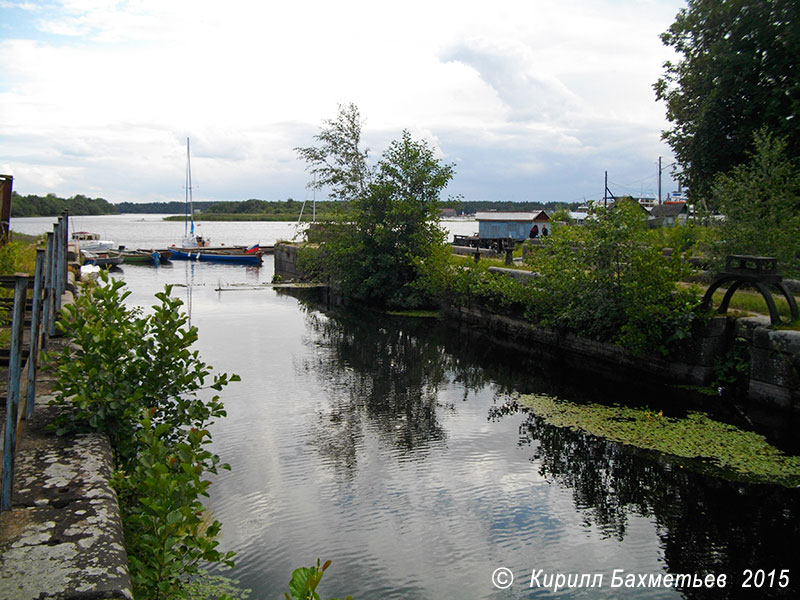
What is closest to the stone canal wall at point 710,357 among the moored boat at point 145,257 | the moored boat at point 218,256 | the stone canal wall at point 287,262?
the stone canal wall at point 287,262

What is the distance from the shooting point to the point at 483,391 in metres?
12.3

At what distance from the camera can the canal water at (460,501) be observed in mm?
5801

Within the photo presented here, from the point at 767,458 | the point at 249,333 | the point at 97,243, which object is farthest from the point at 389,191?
the point at 97,243

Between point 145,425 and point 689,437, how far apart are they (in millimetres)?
7716

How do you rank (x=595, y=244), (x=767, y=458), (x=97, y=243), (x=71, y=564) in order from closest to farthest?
(x=71, y=564)
(x=767, y=458)
(x=595, y=244)
(x=97, y=243)

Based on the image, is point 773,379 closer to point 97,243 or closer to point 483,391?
point 483,391

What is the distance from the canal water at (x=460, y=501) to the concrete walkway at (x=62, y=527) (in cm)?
186

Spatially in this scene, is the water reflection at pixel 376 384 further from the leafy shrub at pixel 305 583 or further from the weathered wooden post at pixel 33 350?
the leafy shrub at pixel 305 583

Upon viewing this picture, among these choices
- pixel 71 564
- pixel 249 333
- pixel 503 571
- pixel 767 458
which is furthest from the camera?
pixel 249 333

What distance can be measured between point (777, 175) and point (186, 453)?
47.4ft

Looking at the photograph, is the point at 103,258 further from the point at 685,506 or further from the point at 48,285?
the point at 685,506

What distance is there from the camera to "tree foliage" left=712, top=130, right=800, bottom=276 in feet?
45.2

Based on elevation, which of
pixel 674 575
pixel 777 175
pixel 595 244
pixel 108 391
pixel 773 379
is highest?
pixel 777 175

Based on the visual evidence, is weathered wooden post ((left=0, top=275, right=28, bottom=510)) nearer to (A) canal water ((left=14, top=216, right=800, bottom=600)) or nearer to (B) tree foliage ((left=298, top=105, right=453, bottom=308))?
(A) canal water ((left=14, top=216, right=800, bottom=600))
